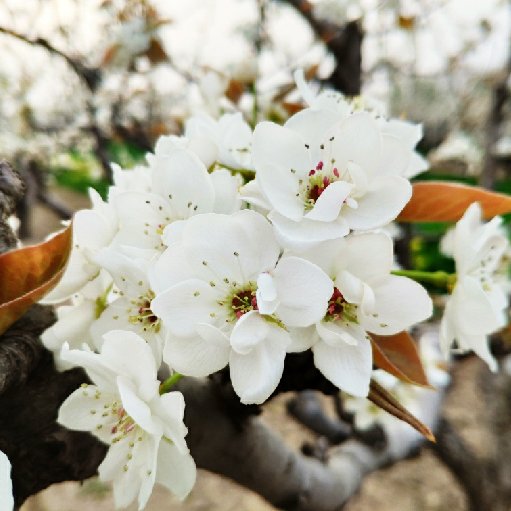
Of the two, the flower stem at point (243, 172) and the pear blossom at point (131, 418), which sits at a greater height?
the flower stem at point (243, 172)

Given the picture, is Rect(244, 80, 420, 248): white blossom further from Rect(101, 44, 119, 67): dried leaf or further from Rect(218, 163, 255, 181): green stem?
Rect(101, 44, 119, 67): dried leaf

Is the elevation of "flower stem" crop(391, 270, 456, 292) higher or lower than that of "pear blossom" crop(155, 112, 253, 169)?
lower

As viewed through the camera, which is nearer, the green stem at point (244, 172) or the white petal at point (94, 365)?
the white petal at point (94, 365)

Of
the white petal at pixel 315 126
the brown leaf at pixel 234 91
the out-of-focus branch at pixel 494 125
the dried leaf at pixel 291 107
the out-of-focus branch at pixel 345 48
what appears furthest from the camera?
the out-of-focus branch at pixel 494 125

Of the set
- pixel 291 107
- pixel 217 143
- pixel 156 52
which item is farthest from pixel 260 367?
pixel 156 52

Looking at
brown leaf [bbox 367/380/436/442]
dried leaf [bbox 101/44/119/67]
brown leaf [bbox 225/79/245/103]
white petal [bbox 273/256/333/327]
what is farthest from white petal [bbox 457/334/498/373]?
dried leaf [bbox 101/44/119/67]

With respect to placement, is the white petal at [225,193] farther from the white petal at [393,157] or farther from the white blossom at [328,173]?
the white petal at [393,157]

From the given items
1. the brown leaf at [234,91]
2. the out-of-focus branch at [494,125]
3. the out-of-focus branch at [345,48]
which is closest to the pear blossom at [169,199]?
the brown leaf at [234,91]
